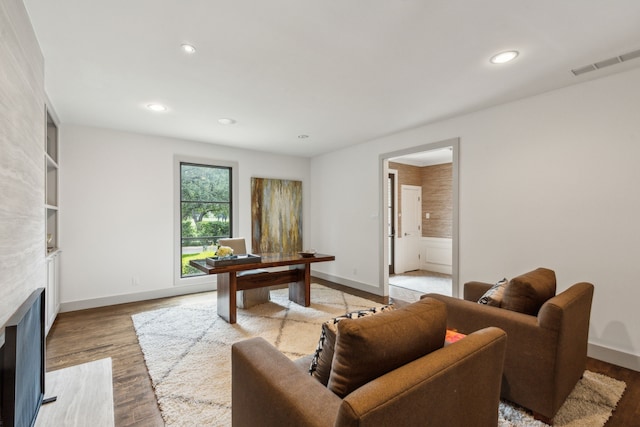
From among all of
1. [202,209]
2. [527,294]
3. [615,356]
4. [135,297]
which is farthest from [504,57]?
[135,297]

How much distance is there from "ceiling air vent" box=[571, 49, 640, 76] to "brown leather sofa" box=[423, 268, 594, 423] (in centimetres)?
177

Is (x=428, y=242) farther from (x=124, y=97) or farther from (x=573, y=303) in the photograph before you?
(x=124, y=97)

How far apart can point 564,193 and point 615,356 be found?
149cm

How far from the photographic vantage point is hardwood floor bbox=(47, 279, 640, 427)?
194 cm

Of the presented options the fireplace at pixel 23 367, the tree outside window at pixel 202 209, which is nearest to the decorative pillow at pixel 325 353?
the fireplace at pixel 23 367

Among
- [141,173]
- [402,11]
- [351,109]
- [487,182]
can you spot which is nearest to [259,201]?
[141,173]

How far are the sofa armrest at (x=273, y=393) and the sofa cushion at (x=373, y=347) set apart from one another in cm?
9

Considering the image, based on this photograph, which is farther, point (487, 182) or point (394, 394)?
point (487, 182)

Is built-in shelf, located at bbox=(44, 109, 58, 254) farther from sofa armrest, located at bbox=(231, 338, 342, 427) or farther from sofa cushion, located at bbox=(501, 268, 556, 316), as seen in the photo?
sofa cushion, located at bbox=(501, 268, 556, 316)

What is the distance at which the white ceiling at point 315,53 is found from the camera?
5.80 ft

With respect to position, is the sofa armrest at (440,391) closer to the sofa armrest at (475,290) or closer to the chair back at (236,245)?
the sofa armrest at (475,290)

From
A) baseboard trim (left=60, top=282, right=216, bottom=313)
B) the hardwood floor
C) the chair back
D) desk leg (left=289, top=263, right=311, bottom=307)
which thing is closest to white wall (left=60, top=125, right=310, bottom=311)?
baseboard trim (left=60, top=282, right=216, bottom=313)

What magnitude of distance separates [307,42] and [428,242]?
5748 millimetres

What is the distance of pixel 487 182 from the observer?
11.3ft
